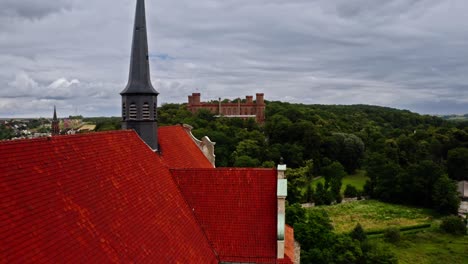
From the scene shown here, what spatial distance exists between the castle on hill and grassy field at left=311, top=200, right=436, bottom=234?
1217 inches

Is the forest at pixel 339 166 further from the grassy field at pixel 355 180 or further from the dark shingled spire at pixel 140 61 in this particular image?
the dark shingled spire at pixel 140 61

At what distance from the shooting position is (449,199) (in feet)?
186

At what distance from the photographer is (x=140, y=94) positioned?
18406mm

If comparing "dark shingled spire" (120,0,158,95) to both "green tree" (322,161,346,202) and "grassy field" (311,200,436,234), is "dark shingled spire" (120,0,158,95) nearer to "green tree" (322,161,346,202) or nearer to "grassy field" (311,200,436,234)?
"grassy field" (311,200,436,234)

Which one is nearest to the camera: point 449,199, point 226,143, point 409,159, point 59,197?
point 59,197

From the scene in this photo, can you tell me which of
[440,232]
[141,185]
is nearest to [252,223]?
[141,185]

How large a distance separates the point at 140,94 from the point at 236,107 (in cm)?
11746

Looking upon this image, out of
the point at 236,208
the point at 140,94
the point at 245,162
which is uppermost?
the point at 140,94

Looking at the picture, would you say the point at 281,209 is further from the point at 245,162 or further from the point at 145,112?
the point at 245,162

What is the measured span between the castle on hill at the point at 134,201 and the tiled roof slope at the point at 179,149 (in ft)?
0.42

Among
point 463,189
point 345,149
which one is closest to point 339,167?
point 345,149

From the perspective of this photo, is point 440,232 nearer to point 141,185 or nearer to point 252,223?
point 252,223

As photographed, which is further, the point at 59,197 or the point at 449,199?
the point at 449,199

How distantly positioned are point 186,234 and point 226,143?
60.1 metres
